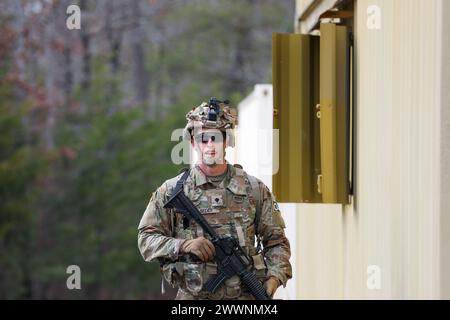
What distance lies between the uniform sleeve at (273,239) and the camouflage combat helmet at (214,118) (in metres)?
0.40

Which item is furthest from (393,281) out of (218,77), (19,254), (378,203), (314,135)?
(218,77)

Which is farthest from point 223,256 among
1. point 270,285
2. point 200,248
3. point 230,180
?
point 230,180

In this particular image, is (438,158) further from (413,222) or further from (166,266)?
(166,266)

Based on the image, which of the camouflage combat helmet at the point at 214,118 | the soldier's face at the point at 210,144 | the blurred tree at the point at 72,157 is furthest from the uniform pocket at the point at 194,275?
the blurred tree at the point at 72,157

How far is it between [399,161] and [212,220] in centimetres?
115

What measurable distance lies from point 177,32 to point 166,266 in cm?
3069

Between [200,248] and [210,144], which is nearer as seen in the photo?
[200,248]

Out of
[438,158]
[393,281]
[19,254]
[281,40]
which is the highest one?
[281,40]

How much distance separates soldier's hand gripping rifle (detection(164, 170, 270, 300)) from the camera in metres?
→ 5.27

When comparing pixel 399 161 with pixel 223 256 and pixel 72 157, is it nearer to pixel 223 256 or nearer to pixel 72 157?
pixel 223 256

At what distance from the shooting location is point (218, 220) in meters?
5.37

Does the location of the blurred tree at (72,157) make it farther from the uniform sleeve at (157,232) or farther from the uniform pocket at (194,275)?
the uniform pocket at (194,275)

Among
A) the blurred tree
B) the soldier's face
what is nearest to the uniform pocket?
the soldier's face

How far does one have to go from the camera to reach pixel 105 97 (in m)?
25.6
